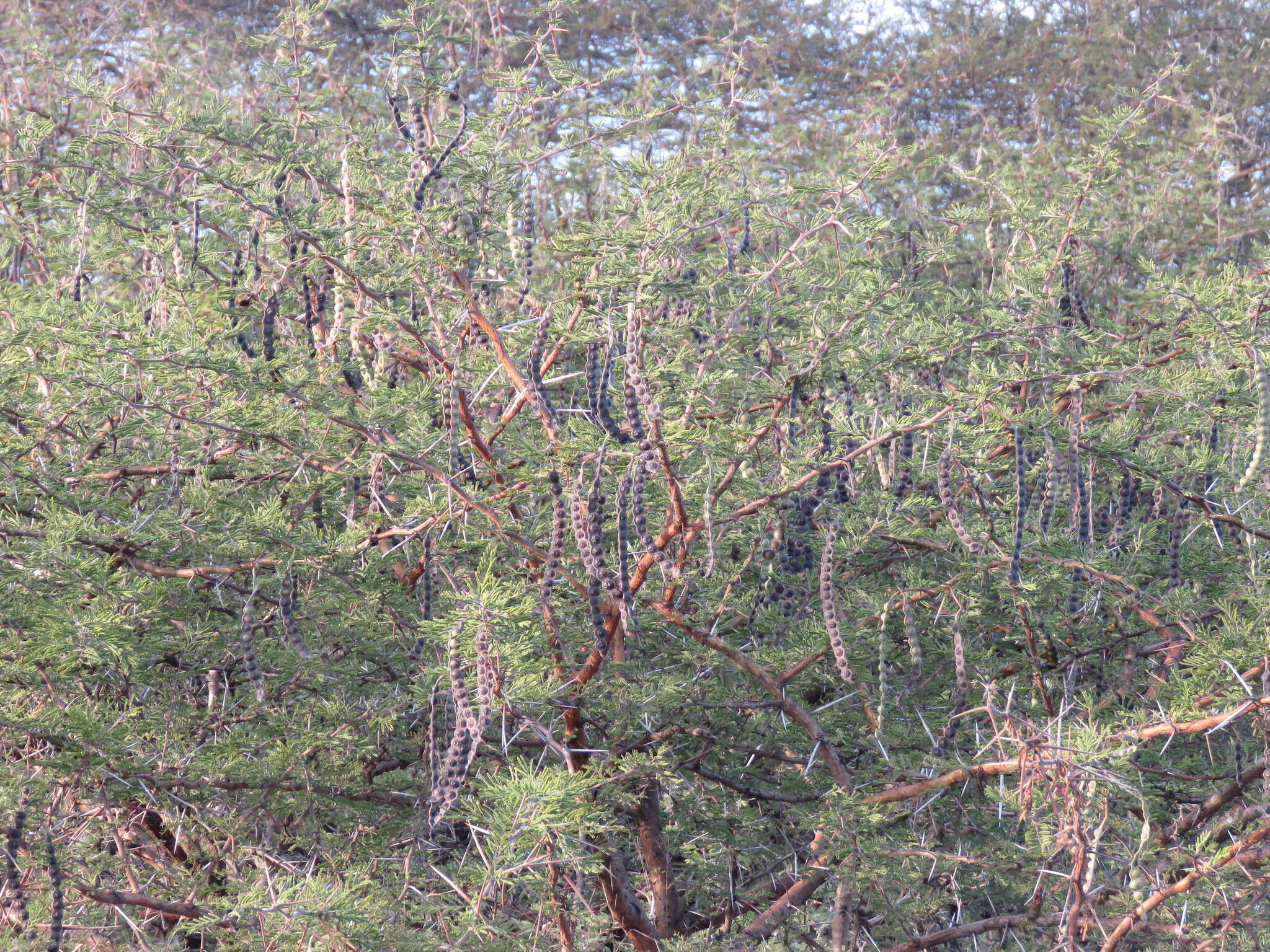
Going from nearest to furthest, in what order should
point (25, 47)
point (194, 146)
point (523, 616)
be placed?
point (523, 616) < point (194, 146) < point (25, 47)

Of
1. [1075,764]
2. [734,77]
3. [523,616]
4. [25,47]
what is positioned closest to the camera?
[1075,764]

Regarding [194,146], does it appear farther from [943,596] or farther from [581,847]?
[943,596]

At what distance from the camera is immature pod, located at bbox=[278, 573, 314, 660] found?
365cm

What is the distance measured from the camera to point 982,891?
4930 mm

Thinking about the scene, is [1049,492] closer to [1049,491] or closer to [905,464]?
[1049,491]

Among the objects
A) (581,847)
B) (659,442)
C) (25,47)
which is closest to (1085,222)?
(659,442)

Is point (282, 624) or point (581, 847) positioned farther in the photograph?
point (282, 624)

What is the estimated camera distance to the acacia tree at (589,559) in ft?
11.5

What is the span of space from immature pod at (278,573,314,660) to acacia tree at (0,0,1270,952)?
0.07 ft

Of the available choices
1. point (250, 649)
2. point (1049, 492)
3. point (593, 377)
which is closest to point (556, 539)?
point (593, 377)

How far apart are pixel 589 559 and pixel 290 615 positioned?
932 mm

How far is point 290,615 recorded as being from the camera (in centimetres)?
366

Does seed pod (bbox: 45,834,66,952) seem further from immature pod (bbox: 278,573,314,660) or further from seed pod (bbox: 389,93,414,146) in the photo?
seed pod (bbox: 389,93,414,146)

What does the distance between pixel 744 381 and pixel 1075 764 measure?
1600 millimetres
